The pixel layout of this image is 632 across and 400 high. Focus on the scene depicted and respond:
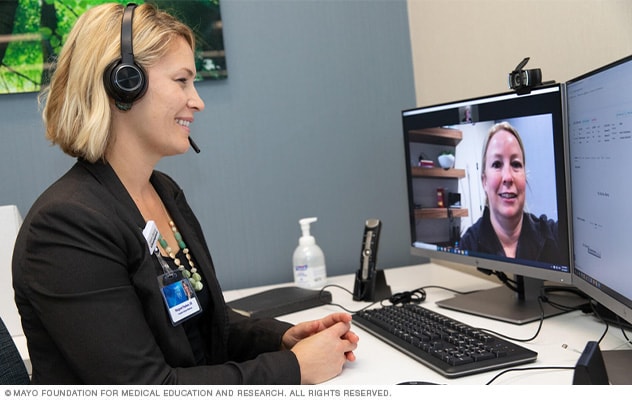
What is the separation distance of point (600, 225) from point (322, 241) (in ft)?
3.68

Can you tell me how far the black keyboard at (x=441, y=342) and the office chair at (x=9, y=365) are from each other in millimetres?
669

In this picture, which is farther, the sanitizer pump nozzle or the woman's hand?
the sanitizer pump nozzle

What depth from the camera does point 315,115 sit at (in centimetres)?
209

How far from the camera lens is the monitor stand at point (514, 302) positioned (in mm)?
1381

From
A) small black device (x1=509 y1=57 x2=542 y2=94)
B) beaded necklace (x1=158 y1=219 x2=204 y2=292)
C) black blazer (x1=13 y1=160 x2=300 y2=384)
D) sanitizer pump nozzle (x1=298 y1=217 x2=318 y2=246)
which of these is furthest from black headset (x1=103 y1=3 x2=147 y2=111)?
sanitizer pump nozzle (x1=298 y1=217 x2=318 y2=246)

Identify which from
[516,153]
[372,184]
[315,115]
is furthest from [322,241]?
[516,153]

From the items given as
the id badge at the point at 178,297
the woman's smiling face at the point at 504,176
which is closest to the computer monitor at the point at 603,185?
the woman's smiling face at the point at 504,176

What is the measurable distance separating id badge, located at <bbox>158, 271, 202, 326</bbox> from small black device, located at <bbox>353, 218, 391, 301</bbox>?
0.60 meters

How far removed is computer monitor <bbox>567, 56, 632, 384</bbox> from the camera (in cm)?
99

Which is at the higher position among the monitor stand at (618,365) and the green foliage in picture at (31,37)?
the green foliage in picture at (31,37)

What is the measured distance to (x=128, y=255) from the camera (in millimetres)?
1056

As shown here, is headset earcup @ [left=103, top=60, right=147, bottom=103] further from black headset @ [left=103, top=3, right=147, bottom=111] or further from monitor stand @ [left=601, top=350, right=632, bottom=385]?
monitor stand @ [left=601, top=350, right=632, bottom=385]

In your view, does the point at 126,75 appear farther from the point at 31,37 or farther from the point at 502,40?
the point at 502,40

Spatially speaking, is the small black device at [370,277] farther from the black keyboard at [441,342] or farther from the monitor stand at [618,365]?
the monitor stand at [618,365]
